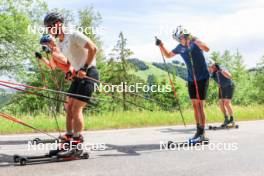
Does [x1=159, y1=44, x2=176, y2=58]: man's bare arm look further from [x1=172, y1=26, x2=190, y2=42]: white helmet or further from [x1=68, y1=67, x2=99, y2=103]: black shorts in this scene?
[x1=68, y1=67, x2=99, y2=103]: black shorts

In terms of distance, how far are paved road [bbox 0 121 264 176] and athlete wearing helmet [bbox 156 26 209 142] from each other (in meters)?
0.60

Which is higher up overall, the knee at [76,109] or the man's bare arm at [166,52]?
the man's bare arm at [166,52]

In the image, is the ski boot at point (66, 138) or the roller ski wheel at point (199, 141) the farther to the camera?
the roller ski wheel at point (199, 141)

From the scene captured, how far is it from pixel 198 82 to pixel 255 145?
154cm

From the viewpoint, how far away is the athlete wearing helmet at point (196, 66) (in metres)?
7.53

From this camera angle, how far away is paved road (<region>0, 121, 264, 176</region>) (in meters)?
4.99

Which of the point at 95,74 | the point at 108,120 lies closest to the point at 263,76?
the point at 108,120

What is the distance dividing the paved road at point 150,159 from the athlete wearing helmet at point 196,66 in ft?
1.98

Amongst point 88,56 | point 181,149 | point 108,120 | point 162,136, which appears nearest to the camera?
point 88,56

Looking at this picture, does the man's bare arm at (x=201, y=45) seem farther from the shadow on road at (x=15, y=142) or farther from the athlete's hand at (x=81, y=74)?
the shadow on road at (x=15, y=142)

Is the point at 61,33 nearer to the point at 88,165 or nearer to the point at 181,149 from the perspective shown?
the point at 88,165

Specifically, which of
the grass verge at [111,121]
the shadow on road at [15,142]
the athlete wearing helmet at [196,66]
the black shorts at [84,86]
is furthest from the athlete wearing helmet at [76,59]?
the grass verge at [111,121]

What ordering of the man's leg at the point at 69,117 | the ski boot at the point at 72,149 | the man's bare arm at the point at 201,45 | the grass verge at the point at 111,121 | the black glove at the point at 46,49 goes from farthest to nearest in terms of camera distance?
the grass verge at the point at 111,121, the man's bare arm at the point at 201,45, the man's leg at the point at 69,117, the black glove at the point at 46,49, the ski boot at the point at 72,149

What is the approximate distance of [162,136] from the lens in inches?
354
